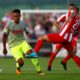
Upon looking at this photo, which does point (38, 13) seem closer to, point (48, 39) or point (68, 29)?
point (68, 29)

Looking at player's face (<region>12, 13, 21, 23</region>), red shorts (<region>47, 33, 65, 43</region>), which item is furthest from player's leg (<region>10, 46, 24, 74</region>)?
red shorts (<region>47, 33, 65, 43</region>)

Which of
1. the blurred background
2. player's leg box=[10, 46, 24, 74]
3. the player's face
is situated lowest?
the blurred background

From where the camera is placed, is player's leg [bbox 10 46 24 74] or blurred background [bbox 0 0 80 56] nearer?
player's leg [bbox 10 46 24 74]

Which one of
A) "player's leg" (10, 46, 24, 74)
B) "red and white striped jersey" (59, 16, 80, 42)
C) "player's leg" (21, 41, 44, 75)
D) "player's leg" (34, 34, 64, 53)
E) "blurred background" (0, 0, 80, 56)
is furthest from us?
"blurred background" (0, 0, 80, 56)

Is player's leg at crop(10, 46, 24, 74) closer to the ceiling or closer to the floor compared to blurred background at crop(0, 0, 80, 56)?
closer to the ceiling

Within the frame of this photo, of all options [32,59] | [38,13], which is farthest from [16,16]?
[38,13]

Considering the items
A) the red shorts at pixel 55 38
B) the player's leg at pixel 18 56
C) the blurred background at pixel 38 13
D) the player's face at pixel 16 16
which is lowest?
the blurred background at pixel 38 13

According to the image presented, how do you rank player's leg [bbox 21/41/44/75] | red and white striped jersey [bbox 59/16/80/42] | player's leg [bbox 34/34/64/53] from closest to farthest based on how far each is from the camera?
player's leg [bbox 21/41/44/75], player's leg [bbox 34/34/64/53], red and white striped jersey [bbox 59/16/80/42]

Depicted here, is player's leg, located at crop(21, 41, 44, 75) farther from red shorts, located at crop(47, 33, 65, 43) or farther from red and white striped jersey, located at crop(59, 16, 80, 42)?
red and white striped jersey, located at crop(59, 16, 80, 42)

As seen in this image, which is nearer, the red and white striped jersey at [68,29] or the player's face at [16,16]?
the player's face at [16,16]

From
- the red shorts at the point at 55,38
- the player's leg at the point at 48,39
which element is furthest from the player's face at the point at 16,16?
the red shorts at the point at 55,38

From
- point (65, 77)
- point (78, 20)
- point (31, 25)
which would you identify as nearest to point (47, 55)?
point (31, 25)

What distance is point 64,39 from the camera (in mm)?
17781

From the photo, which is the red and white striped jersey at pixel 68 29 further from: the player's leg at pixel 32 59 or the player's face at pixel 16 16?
the player's face at pixel 16 16
